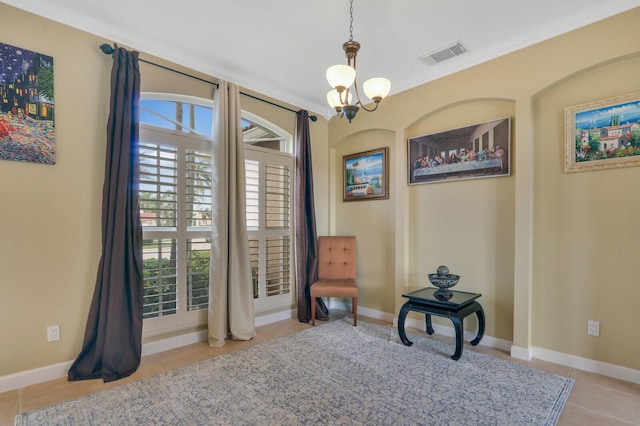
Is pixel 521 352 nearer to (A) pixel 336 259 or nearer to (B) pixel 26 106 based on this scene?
(A) pixel 336 259

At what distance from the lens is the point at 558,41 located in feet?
9.05

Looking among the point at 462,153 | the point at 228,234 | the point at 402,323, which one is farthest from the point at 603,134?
the point at 228,234

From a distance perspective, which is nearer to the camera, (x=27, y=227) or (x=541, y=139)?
(x=27, y=227)

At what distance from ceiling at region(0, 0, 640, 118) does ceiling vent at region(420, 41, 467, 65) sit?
1.9 inches

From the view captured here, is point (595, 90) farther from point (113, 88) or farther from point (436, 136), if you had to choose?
point (113, 88)

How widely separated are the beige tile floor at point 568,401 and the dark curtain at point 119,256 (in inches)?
5.2

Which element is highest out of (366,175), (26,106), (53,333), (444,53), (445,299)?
(444,53)

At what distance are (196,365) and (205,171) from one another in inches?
73.7

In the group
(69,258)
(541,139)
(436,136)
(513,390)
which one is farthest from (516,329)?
(69,258)

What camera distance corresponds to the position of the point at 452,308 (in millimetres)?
2877

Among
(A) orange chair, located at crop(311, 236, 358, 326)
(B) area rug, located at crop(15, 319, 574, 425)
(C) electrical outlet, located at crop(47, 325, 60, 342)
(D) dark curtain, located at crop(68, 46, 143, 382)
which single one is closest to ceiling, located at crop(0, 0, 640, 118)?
(D) dark curtain, located at crop(68, 46, 143, 382)

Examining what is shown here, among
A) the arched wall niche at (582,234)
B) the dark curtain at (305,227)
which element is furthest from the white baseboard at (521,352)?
the dark curtain at (305,227)

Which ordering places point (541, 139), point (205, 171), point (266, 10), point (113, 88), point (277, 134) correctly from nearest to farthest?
point (266, 10) < point (113, 88) < point (541, 139) < point (205, 171) < point (277, 134)

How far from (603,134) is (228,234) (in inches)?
136
